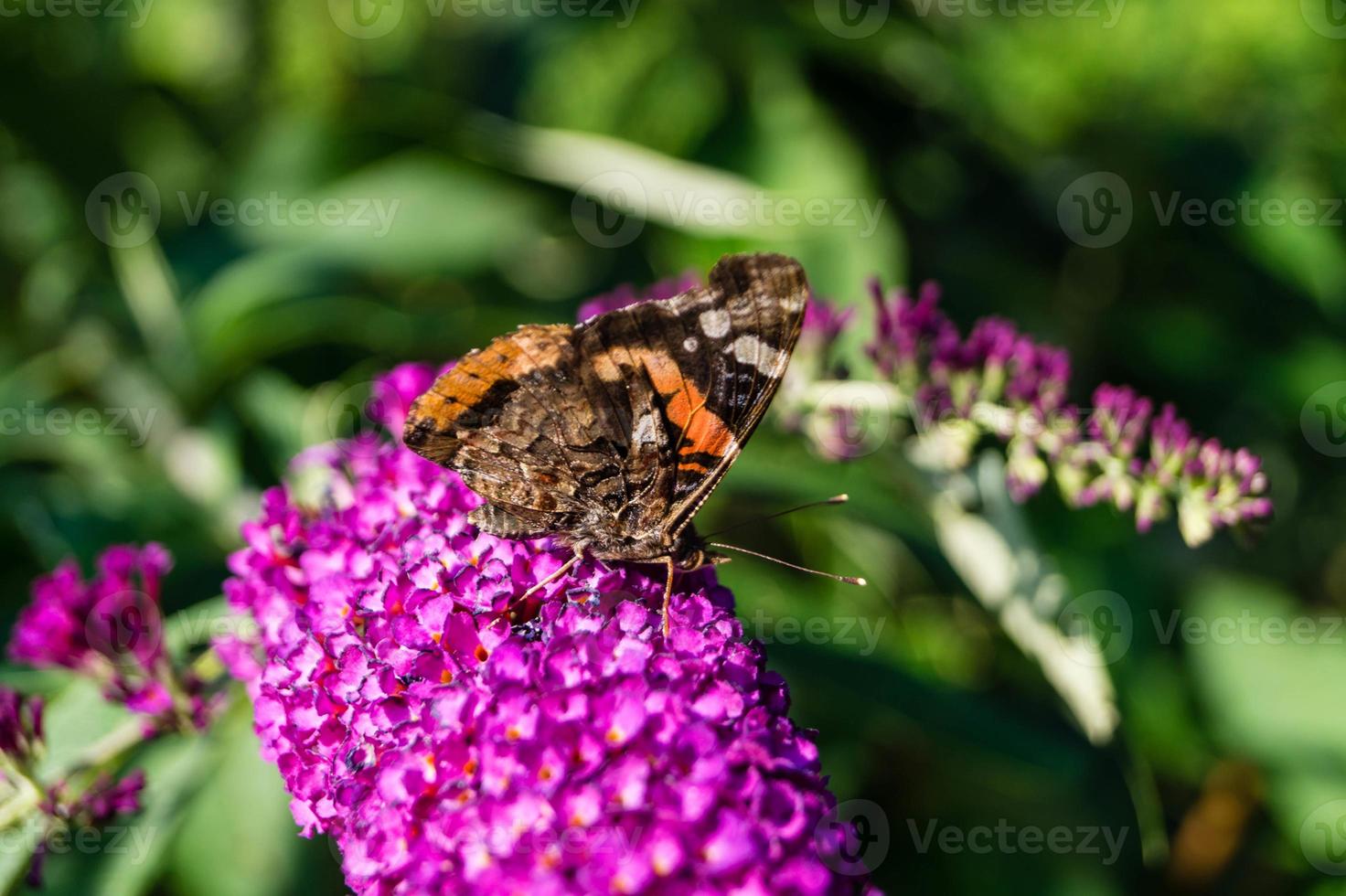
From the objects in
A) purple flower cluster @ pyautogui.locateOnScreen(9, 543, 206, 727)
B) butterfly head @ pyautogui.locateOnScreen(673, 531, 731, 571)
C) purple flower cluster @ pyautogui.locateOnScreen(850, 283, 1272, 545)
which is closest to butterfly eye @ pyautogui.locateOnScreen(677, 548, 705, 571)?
butterfly head @ pyautogui.locateOnScreen(673, 531, 731, 571)

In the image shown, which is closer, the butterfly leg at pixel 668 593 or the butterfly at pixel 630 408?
the butterfly leg at pixel 668 593

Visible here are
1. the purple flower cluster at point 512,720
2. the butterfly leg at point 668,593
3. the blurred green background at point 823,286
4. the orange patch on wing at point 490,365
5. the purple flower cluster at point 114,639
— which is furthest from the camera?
the blurred green background at point 823,286

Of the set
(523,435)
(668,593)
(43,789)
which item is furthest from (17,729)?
(668,593)

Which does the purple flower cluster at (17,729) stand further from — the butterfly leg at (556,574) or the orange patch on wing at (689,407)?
the orange patch on wing at (689,407)

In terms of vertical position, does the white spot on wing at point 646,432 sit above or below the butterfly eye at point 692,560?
above

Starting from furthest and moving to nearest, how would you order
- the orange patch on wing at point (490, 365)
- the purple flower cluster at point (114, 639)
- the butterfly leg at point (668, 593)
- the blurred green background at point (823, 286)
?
the blurred green background at point (823, 286)
the purple flower cluster at point (114, 639)
the orange patch on wing at point (490, 365)
the butterfly leg at point (668, 593)

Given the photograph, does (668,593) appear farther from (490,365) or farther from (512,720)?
(490,365)

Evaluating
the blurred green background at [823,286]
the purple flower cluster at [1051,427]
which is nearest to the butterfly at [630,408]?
the purple flower cluster at [1051,427]

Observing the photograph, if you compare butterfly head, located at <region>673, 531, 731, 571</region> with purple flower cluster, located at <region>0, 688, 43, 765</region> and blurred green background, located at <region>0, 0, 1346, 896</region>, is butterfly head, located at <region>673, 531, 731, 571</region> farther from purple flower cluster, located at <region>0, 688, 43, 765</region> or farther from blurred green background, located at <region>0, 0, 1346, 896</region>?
purple flower cluster, located at <region>0, 688, 43, 765</region>
